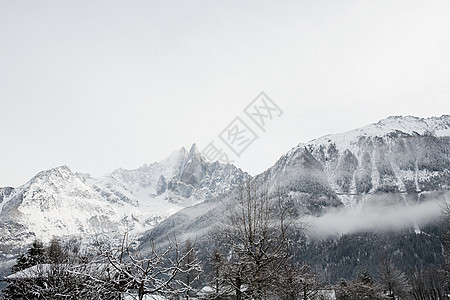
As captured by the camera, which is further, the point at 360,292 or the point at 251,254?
the point at 360,292

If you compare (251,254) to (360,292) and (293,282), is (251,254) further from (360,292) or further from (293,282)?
(360,292)

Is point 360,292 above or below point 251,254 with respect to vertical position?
below

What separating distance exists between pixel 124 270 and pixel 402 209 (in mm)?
198920

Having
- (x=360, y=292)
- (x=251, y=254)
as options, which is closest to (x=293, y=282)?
(x=251, y=254)

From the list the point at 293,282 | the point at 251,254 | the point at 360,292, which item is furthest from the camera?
the point at 360,292

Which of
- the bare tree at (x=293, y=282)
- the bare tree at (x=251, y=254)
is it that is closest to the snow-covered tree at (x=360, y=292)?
the bare tree at (x=293, y=282)

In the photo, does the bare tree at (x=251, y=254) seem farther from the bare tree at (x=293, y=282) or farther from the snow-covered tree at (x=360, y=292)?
the snow-covered tree at (x=360, y=292)

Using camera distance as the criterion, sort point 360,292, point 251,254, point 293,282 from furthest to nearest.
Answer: point 360,292 → point 293,282 → point 251,254

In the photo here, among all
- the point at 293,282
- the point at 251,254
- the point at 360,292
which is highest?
the point at 251,254

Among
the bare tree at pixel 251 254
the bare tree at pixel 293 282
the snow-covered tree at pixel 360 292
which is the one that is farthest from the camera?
the snow-covered tree at pixel 360 292

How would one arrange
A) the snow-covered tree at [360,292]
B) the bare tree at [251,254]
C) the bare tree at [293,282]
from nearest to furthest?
the bare tree at [251,254], the bare tree at [293,282], the snow-covered tree at [360,292]

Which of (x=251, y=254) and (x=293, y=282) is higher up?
(x=251, y=254)

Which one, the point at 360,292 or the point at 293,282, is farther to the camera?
the point at 360,292

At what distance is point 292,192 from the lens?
179375mm
